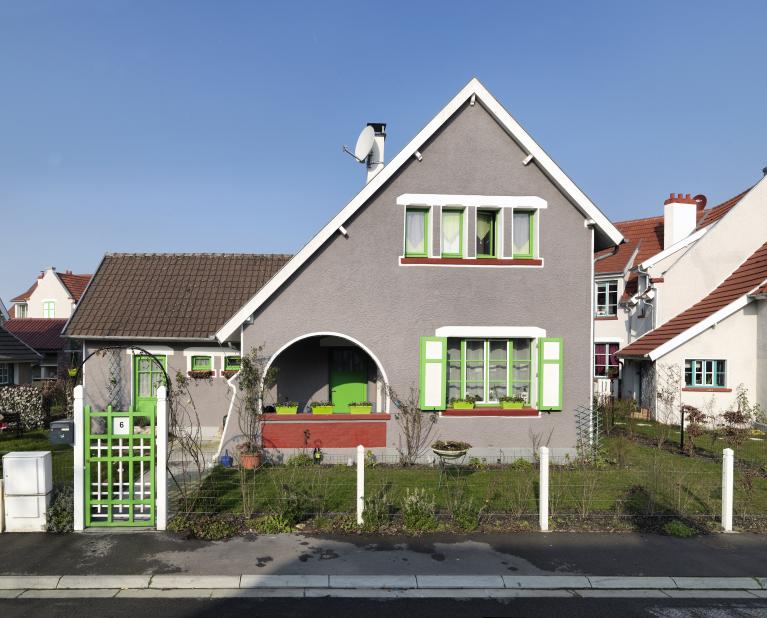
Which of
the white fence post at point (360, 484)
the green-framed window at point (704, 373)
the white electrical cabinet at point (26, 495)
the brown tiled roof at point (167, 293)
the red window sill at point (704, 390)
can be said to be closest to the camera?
the white electrical cabinet at point (26, 495)

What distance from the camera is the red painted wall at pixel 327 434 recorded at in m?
12.2

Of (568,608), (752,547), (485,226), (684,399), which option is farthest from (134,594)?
(684,399)

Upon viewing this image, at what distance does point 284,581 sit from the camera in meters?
6.71

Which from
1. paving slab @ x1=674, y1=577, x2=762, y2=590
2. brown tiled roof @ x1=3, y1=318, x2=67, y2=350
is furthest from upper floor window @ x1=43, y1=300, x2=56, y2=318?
paving slab @ x1=674, y1=577, x2=762, y2=590

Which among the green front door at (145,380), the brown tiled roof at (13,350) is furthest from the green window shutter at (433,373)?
the brown tiled roof at (13,350)

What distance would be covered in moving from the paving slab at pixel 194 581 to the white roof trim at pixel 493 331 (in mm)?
7227

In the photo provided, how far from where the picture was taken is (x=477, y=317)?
1270 cm

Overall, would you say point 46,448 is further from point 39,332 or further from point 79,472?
point 39,332

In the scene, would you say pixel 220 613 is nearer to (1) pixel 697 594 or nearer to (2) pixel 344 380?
(1) pixel 697 594

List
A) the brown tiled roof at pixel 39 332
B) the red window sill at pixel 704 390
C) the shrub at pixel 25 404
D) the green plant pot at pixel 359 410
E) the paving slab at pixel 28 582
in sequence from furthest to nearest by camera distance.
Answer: the brown tiled roof at pixel 39 332
the red window sill at pixel 704 390
the shrub at pixel 25 404
the green plant pot at pixel 359 410
the paving slab at pixel 28 582

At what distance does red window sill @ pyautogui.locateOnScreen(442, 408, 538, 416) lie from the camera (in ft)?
40.8

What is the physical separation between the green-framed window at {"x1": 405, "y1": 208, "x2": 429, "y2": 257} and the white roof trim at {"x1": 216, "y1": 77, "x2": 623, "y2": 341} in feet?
3.40

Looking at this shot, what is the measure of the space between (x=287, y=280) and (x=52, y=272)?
43.7m

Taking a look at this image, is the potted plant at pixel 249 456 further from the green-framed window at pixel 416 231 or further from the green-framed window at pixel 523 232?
the green-framed window at pixel 523 232
